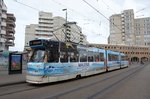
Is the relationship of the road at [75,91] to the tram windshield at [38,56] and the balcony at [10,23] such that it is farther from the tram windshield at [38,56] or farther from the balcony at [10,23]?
the balcony at [10,23]

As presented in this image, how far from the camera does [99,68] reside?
25172 mm

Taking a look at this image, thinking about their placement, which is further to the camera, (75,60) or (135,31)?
(135,31)

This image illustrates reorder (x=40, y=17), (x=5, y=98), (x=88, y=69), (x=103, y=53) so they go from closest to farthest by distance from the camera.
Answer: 1. (x=5, y=98)
2. (x=88, y=69)
3. (x=103, y=53)
4. (x=40, y=17)

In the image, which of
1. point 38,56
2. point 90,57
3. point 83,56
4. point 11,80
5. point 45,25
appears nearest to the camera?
point 38,56

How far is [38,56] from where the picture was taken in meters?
15.1

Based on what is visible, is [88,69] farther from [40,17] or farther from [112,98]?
[40,17]

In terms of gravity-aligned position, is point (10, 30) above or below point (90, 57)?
above

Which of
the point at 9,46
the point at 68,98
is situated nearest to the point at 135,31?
the point at 9,46

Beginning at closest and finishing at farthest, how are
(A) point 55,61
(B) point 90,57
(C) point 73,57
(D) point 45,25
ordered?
(A) point 55,61 → (C) point 73,57 → (B) point 90,57 → (D) point 45,25

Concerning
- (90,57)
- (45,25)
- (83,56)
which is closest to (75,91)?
(83,56)

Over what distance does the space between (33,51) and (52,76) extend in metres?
2.12

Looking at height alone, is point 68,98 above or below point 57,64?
below

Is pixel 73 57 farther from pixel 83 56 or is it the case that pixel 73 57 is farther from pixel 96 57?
pixel 96 57

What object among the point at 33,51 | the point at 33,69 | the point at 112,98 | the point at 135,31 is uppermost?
the point at 135,31
